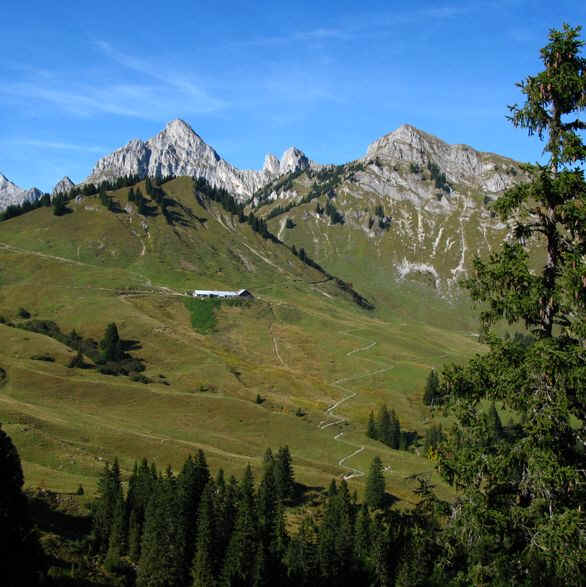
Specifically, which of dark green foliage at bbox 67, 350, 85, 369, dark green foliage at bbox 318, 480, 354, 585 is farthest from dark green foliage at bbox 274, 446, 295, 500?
dark green foliage at bbox 67, 350, 85, 369

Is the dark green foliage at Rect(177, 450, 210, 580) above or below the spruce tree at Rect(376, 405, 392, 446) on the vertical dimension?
below

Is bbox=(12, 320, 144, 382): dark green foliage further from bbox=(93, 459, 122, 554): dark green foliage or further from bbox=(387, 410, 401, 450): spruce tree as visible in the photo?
bbox=(93, 459, 122, 554): dark green foliage

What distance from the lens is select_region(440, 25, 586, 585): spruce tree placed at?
14.7 meters

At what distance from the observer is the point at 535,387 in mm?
15305

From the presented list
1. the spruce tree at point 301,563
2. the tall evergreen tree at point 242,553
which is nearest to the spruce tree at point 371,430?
the spruce tree at point 301,563

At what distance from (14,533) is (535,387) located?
121ft

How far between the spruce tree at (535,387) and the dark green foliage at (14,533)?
3212cm

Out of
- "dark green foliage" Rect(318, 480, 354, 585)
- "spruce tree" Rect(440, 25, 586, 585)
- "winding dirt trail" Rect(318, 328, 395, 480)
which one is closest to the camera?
"spruce tree" Rect(440, 25, 586, 585)

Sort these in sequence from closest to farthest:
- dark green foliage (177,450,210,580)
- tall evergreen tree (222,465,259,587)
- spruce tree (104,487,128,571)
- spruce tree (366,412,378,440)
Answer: tall evergreen tree (222,465,259,587), spruce tree (104,487,128,571), dark green foliage (177,450,210,580), spruce tree (366,412,378,440)

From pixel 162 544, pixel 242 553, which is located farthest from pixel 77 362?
pixel 242 553

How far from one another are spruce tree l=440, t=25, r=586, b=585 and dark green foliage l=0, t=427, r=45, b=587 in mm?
32123

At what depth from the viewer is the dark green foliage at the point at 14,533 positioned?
123 feet

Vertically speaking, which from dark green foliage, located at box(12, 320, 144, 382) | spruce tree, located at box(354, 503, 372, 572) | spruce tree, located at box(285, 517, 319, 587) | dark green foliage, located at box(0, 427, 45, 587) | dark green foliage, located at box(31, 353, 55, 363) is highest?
dark green foliage, located at box(12, 320, 144, 382)

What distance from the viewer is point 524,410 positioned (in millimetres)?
15602
